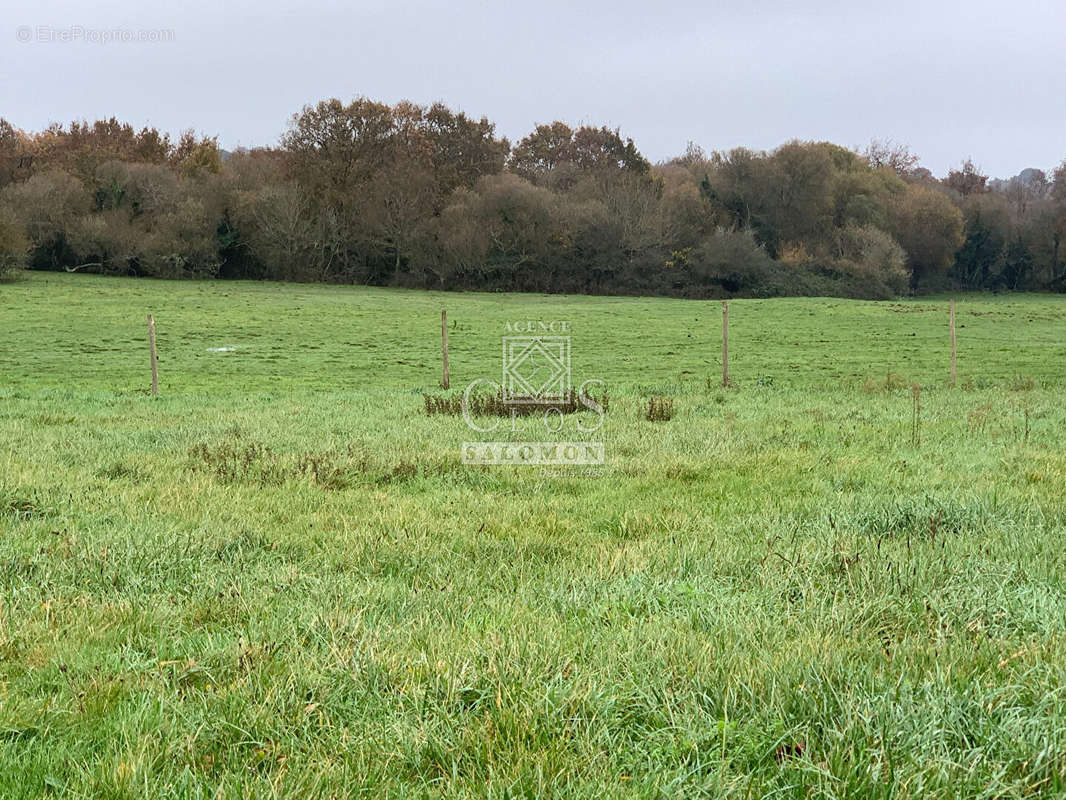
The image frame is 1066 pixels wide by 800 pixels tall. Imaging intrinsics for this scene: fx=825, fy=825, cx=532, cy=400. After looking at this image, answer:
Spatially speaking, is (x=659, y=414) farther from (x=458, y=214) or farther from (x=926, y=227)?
(x=926, y=227)

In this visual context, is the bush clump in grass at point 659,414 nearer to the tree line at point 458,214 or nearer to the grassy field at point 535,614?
the grassy field at point 535,614

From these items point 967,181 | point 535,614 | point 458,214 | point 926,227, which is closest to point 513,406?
point 535,614

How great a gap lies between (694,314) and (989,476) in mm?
42114

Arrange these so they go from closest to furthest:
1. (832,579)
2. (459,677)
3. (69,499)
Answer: (459,677)
(832,579)
(69,499)

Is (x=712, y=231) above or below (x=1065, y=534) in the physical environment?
above

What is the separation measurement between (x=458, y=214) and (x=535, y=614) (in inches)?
2426

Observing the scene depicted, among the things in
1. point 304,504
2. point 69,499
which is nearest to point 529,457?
point 304,504

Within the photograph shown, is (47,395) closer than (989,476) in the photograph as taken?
No

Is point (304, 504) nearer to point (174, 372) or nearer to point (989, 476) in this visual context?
point (989, 476)

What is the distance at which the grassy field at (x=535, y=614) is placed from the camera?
2875mm

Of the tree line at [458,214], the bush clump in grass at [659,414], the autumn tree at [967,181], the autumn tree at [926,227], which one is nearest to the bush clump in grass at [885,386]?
the bush clump in grass at [659,414]

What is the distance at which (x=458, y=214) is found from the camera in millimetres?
63625

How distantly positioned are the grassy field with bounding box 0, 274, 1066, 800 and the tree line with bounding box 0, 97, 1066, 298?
5379 centimetres

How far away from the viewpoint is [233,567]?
5301 millimetres
